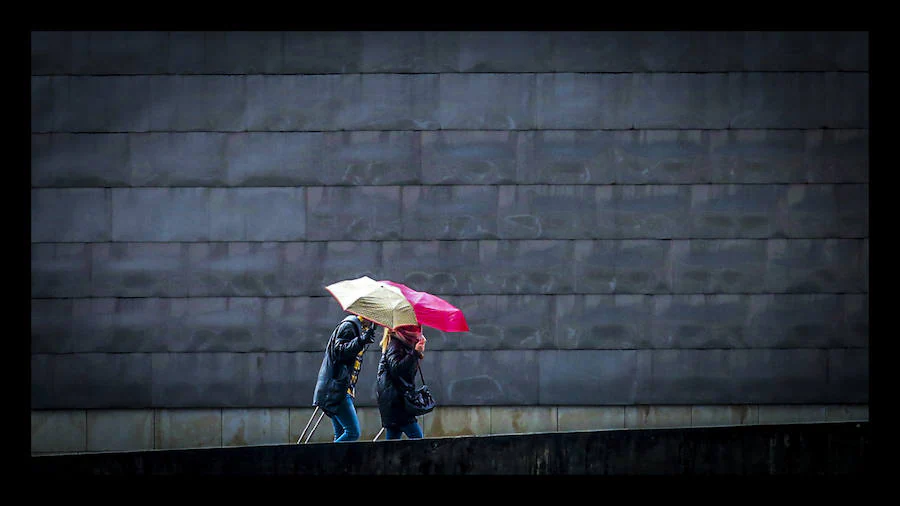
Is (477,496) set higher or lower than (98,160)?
lower

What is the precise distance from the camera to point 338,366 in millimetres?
9047

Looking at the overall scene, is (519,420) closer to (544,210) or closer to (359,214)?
(544,210)

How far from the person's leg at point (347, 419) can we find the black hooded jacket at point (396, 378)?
1.29 feet

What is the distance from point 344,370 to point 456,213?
311 centimetres

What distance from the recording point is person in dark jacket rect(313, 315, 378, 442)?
352 inches

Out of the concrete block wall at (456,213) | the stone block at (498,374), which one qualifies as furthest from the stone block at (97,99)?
the stone block at (498,374)

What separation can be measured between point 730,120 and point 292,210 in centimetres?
543

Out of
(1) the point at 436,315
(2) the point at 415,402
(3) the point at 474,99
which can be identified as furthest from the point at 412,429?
(3) the point at 474,99

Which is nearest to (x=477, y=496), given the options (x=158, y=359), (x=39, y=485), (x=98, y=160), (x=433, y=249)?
(x=39, y=485)

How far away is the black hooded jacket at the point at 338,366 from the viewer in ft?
29.3

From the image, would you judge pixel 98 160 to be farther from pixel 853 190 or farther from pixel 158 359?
pixel 853 190

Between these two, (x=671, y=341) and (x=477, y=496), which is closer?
(x=477, y=496)

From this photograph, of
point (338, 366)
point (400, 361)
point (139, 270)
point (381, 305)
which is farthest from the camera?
point (139, 270)

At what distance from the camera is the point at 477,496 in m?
5.38
